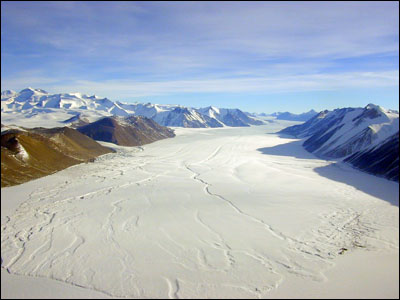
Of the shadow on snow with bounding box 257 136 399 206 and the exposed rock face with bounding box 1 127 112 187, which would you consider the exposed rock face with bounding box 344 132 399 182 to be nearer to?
the shadow on snow with bounding box 257 136 399 206

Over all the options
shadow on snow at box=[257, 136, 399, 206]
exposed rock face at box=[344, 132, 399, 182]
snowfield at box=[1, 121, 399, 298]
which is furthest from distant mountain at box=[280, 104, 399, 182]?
snowfield at box=[1, 121, 399, 298]

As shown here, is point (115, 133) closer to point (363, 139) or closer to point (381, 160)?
point (363, 139)

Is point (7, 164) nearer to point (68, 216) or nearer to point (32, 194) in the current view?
point (32, 194)

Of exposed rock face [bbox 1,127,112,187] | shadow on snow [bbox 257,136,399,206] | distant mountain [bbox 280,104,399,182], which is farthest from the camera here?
distant mountain [bbox 280,104,399,182]

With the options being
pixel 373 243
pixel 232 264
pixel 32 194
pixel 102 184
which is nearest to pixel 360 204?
pixel 373 243

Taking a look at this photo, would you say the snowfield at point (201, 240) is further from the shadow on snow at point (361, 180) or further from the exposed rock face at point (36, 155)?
the exposed rock face at point (36, 155)

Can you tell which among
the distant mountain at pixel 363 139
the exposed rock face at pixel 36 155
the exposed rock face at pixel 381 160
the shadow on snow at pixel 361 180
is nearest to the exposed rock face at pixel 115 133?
the exposed rock face at pixel 36 155
